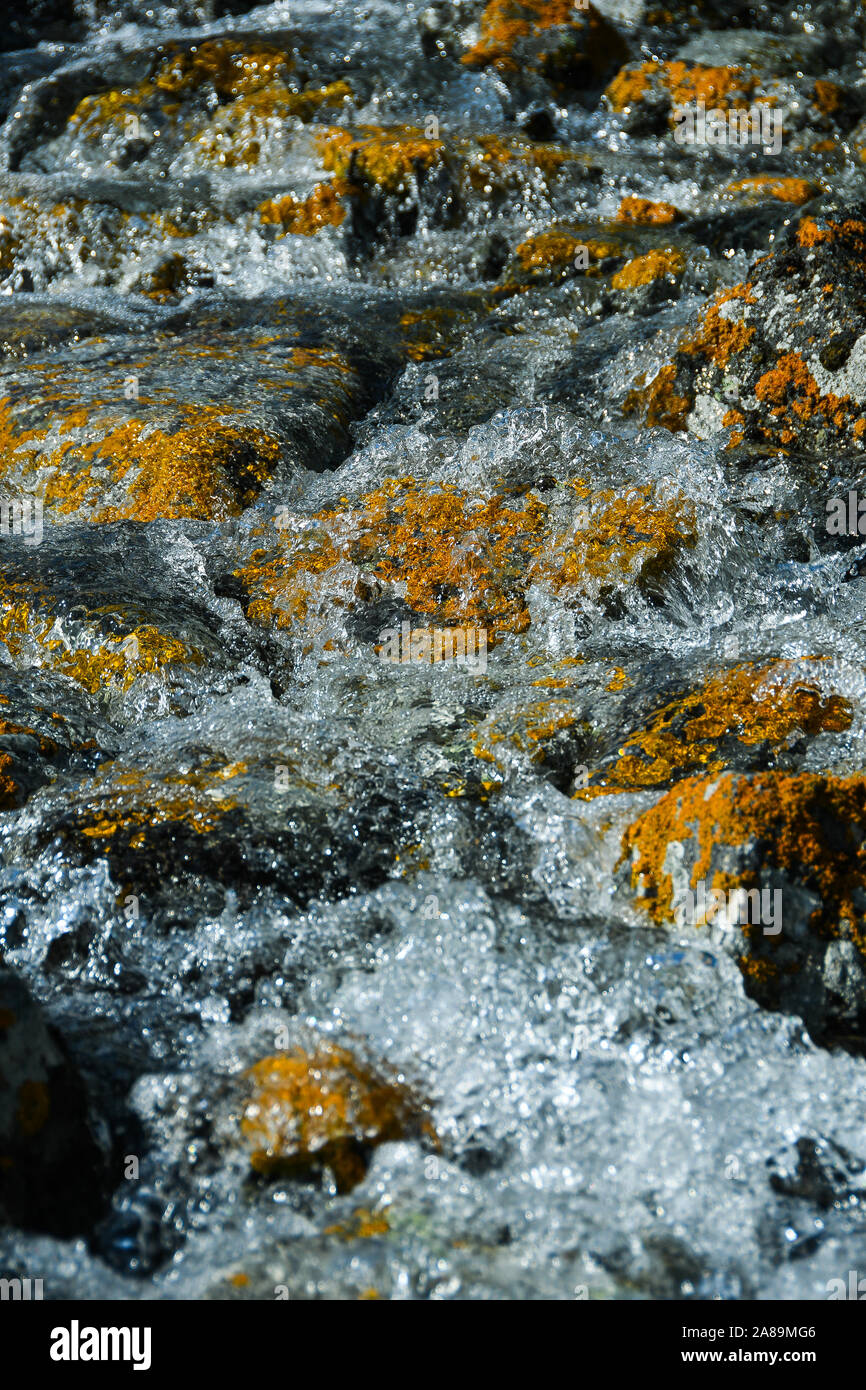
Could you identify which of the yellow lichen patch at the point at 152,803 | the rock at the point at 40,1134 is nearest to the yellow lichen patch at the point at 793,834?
the yellow lichen patch at the point at 152,803

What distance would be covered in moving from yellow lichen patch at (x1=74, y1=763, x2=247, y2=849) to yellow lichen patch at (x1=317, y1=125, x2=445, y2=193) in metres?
6.69

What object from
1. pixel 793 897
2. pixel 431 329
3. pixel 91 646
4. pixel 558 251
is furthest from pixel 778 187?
pixel 793 897

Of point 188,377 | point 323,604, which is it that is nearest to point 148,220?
point 188,377

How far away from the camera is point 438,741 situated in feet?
13.0

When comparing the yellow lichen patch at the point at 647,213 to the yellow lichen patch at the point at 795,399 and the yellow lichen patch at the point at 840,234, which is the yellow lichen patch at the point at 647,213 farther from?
the yellow lichen patch at the point at 795,399

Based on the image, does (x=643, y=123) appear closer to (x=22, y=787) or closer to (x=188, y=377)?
(x=188, y=377)

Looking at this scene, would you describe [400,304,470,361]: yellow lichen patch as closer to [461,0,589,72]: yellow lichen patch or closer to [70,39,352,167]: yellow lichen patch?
[70,39,352,167]: yellow lichen patch

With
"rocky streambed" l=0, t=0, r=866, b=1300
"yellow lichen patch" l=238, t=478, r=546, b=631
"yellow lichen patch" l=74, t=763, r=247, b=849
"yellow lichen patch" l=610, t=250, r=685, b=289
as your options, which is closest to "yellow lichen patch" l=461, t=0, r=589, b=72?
"rocky streambed" l=0, t=0, r=866, b=1300

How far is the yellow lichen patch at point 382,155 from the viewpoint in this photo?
8773mm

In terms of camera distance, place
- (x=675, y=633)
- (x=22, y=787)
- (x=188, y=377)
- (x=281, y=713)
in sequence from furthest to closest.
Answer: (x=188, y=377)
(x=675, y=633)
(x=281, y=713)
(x=22, y=787)

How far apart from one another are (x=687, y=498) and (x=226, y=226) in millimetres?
5849

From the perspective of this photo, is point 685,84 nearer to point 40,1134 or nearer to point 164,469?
point 164,469

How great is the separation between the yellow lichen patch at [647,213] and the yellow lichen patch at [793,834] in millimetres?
6508

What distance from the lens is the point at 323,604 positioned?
15.8 feet
